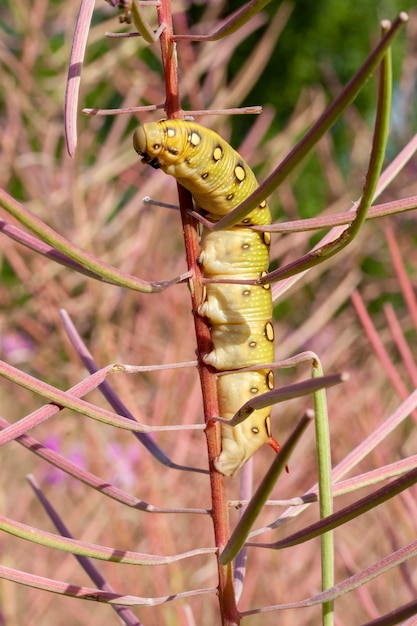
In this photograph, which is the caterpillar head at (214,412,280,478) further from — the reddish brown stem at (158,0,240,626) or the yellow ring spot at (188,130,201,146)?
the yellow ring spot at (188,130,201,146)

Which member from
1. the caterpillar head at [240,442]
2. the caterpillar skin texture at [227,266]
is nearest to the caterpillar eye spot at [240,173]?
the caterpillar skin texture at [227,266]

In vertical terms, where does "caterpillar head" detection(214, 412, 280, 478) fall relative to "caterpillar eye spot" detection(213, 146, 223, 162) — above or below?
below

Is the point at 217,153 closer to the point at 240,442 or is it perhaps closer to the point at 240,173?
the point at 240,173

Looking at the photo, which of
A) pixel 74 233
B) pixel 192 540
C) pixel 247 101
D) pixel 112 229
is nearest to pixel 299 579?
pixel 192 540

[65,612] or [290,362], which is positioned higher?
[290,362]

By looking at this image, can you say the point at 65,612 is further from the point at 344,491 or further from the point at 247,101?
the point at 247,101

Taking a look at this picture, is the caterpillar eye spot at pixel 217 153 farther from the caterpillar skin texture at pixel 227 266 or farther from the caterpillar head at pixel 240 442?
the caterpillar head at pixel 240 442

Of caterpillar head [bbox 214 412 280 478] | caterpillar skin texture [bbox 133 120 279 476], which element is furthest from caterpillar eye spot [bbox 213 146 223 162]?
caterpillar head [bbox 214 412 280 478]

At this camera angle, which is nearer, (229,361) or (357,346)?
(229,361)
